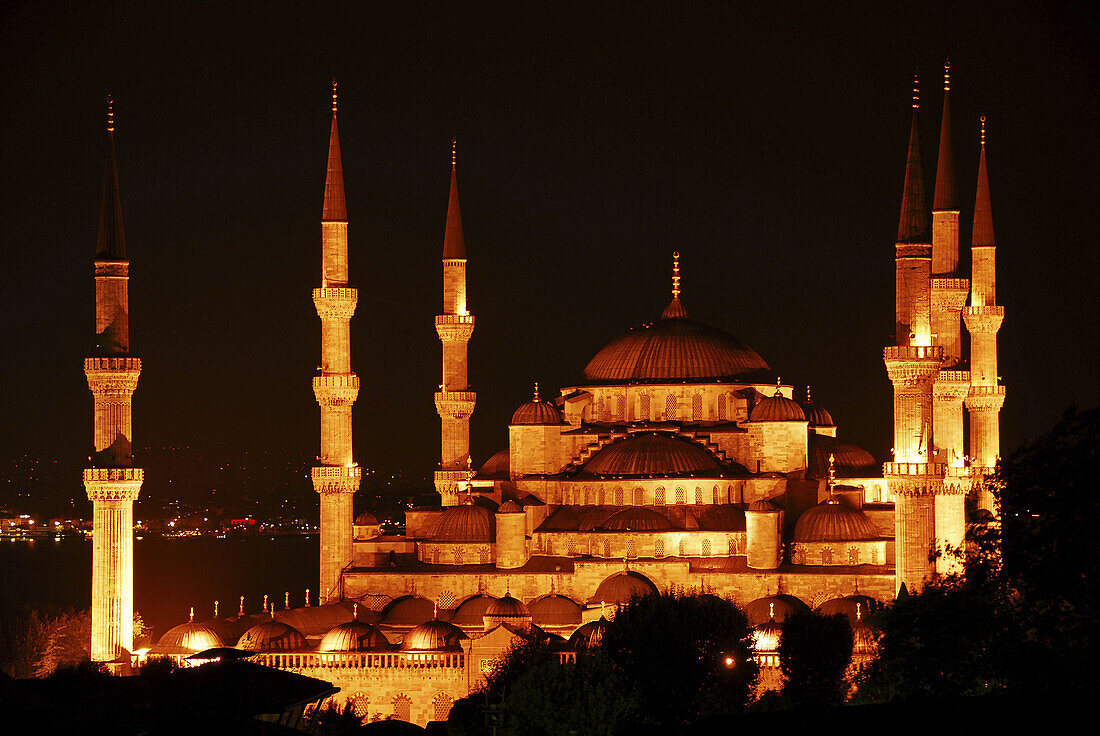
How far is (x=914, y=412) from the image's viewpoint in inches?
1281

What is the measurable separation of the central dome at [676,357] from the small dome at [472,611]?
8.80 metres

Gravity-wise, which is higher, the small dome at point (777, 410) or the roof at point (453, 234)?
the roof at point (453, 234)

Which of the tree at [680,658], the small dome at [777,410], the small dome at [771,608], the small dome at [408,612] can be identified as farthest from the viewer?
Result: the small dome at [777,410]

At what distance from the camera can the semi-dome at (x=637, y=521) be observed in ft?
118

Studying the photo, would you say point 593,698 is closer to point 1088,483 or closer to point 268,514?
point 1088,483

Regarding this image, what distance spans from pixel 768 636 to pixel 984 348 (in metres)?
8.36

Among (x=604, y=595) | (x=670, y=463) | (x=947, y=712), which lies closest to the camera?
(x=947, y=712)

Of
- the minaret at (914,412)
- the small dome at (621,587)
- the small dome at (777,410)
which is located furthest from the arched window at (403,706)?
the small dome at (777,410)

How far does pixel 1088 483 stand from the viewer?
57.9ft

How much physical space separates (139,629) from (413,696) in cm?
710

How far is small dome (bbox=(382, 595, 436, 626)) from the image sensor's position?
1374 inches

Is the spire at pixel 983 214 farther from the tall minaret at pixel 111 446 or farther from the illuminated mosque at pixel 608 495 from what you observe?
the tall minaret at pixel 111 446

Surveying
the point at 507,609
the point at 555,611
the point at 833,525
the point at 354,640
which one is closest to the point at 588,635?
the point at 507,609

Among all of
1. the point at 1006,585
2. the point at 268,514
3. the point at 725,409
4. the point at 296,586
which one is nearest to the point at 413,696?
the point at 725,409
